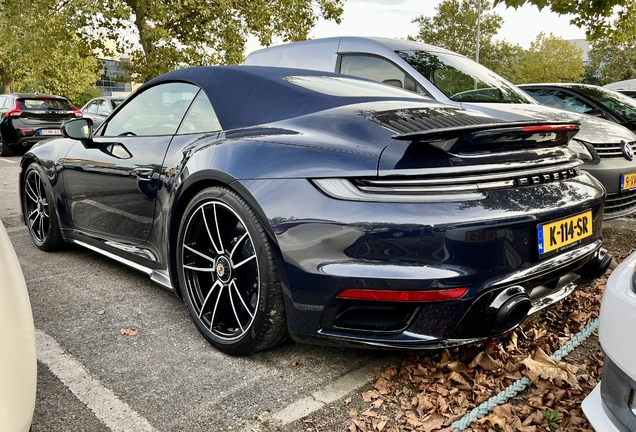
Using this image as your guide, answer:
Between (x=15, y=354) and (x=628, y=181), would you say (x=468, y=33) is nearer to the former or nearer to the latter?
(x=628, y=181)

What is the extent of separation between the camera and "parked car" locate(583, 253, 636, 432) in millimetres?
1377

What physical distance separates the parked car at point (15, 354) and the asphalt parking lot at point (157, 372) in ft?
2.21

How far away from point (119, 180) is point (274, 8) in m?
15.1

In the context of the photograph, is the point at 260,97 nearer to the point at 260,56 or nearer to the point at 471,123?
the point at 471,123

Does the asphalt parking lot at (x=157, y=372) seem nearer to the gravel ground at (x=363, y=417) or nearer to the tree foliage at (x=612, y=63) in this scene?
the gravel ground at (x=363, y=417)

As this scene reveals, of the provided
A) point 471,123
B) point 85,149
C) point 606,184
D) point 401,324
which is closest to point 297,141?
point 471,123

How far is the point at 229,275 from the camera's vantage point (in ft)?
7.77

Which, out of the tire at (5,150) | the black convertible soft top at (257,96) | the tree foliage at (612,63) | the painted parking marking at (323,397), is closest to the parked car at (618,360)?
the painted parking marking at (323,397)

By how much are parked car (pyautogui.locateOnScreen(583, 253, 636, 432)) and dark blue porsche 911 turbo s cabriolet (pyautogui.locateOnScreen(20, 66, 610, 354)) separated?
1.31 ft

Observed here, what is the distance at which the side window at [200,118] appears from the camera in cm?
263

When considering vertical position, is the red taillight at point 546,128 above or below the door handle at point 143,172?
above

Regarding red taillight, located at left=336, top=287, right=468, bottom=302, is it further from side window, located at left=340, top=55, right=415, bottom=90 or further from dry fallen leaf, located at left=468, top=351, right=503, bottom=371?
side window, located at left=340, top=55, right=415, bottom=90

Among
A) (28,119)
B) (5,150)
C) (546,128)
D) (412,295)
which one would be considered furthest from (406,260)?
(5,150)

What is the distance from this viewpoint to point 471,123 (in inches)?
79.7
